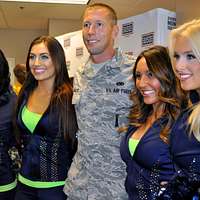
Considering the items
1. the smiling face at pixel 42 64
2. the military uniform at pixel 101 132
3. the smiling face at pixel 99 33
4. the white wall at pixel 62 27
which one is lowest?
the military uniform at pixel 101 132

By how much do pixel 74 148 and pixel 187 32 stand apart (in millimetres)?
1040

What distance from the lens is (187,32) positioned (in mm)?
1486

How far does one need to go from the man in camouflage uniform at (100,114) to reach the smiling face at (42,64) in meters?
0.22

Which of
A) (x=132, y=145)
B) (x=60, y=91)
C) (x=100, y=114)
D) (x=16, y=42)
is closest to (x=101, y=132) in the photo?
(x=100, y=114)

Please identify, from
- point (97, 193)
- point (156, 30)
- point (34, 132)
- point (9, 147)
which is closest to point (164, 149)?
point (97, 193)

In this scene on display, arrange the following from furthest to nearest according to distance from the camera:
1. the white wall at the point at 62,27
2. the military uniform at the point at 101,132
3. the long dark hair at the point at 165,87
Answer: the white wall at the point at 62,27, the military uniform at the point at 101,132, the long dark hair at the point at 165,87

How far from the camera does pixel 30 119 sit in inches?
87.9

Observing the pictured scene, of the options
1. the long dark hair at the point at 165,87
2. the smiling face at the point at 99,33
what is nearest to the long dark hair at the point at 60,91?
the smiling face at the point at 99,33

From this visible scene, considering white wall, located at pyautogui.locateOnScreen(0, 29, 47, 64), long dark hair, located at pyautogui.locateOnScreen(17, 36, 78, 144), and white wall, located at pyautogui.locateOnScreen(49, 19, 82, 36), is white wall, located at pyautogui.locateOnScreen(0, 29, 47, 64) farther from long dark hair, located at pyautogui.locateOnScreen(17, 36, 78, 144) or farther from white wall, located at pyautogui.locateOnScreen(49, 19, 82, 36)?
long dark hair, located at pyautogui.locateOnScreen(17, 36, 78, 144)

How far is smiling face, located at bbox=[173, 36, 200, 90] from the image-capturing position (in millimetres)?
1466

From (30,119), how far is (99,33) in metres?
0.63

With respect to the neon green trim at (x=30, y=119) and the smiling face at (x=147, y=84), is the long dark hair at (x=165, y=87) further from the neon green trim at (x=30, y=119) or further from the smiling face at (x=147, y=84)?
the neon green trim at (x=30, y=119)

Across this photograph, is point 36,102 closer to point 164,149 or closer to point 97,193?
point 97,193

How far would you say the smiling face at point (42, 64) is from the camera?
230 centimetres
